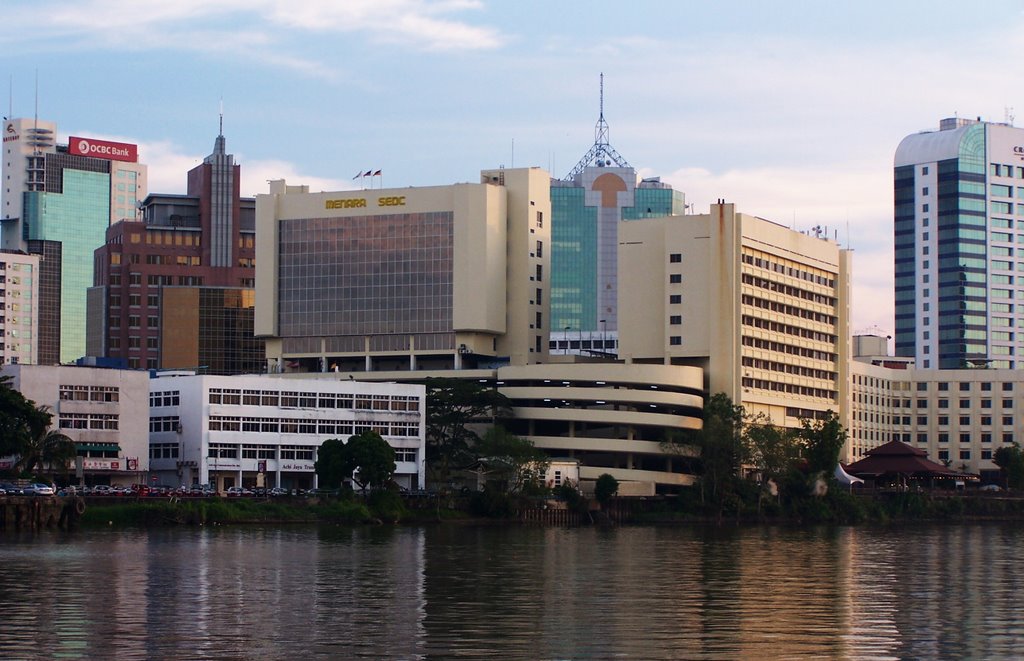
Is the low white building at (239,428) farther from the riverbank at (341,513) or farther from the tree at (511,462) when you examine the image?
the tree at (511,462)

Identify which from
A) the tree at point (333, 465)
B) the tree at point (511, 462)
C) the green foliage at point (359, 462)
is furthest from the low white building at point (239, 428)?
the tree at point (511, 462)

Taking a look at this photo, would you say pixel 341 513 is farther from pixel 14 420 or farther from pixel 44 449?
pixel 14 420

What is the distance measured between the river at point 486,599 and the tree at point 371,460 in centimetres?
3985

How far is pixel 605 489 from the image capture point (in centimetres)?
19562

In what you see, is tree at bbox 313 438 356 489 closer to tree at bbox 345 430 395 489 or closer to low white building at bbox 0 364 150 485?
tree at bbox 345 430 395 489

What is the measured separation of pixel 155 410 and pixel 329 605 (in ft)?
393

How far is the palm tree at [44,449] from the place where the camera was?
156875 mm

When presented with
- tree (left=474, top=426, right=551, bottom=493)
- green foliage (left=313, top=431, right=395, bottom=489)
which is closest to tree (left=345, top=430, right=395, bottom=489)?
green foliage (left=313, top=431, right=395, bottom=489)

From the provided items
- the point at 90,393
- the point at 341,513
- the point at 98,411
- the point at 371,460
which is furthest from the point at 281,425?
the point at 341,513

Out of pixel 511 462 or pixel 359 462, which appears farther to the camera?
pixel 511 462

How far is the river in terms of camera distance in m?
62.4

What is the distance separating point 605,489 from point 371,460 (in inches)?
1300

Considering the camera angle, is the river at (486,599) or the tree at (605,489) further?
the tree at (605,489)

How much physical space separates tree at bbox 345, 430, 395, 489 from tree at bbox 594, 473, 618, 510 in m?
29.2
